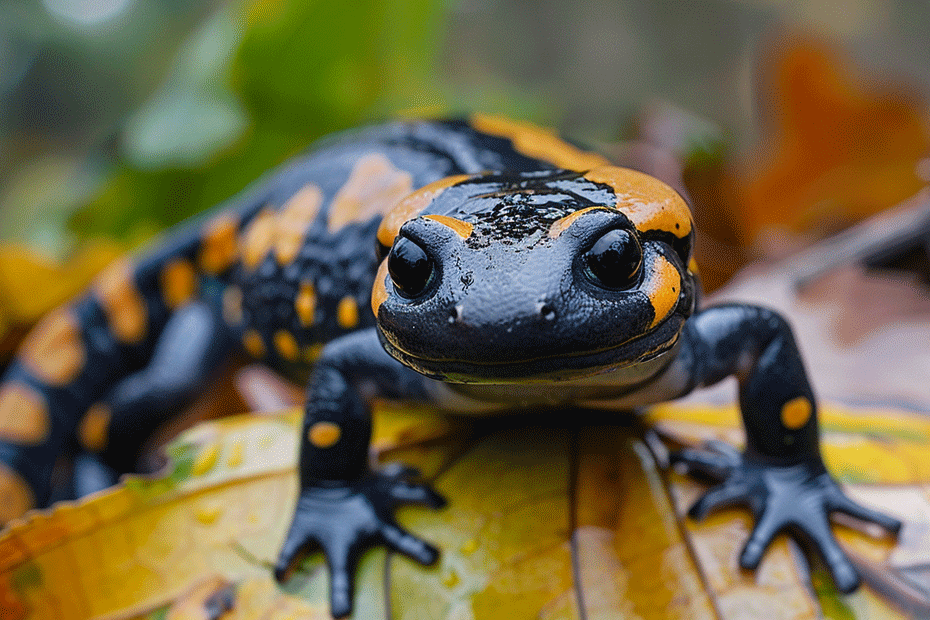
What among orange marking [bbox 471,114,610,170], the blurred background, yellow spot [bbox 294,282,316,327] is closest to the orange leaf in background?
Result: the blurred background

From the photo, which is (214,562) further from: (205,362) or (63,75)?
(63,75)

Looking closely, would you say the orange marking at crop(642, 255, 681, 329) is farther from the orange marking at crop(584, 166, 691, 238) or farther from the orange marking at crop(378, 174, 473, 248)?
the orange marking at crop(378, 174, 473, 248)

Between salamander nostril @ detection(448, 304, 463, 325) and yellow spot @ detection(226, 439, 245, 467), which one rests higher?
salamander nostril @ detection(448, 304, 463, 325)

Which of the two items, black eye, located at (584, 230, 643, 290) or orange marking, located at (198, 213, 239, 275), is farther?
orange marking, located at (198, 213, 239, 275)

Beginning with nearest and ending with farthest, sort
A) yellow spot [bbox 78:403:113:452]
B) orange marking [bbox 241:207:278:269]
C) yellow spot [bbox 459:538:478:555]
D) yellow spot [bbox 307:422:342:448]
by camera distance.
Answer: yellow spot [bbox 459:538:478:555], yellow spot [bbox 307:422:342:448], orange marking [bbox 241:207:278:269], yellow spot [bbox 78:403:113:452]

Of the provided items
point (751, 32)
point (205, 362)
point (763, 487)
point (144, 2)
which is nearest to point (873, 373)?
point (763, 487)

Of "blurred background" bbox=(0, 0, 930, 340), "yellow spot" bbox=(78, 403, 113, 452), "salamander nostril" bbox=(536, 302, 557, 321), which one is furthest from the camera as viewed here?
"blurred background" bbox=(0, 0, 930, 340)

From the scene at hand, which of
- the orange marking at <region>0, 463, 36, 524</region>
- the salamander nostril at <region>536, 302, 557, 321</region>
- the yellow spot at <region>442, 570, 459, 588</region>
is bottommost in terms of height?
the orange marking at <region>0, 463, 36, 524</region>

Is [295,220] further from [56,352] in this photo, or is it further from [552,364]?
[552,364]
